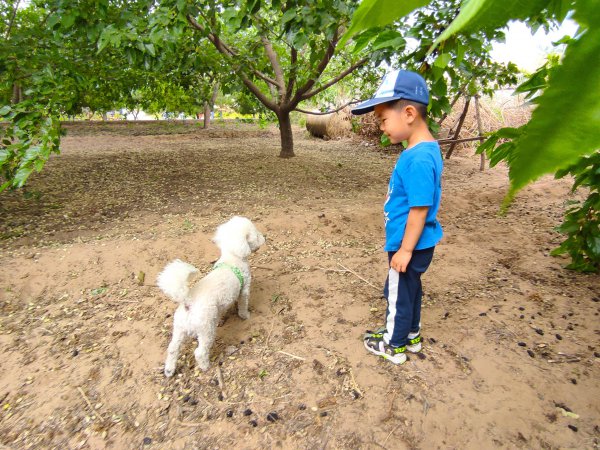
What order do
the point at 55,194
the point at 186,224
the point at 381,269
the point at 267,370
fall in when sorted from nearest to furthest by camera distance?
the point at 267,370 → the point at 381,269 → the point at 186,224 → the point at 55,194

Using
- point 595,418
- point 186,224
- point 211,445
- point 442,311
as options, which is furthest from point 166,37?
point 595,418

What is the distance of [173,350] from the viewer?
7.24ft

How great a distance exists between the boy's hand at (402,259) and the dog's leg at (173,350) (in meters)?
1.31

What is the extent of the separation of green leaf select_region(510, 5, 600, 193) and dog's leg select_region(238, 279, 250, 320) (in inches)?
98.9

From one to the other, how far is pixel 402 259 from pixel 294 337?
1.08 meters

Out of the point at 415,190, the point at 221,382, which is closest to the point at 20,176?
the point at 221,382

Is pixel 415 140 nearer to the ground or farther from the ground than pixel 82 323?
farther from the ground

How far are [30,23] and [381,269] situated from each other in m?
6.72

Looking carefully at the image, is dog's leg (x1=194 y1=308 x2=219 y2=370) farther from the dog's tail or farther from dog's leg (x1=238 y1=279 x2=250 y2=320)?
dog's leg (x1=238 y1=279 x2=250 y2=320)

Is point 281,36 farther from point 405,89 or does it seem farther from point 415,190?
point 415,190

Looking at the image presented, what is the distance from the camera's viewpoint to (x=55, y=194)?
5.48m

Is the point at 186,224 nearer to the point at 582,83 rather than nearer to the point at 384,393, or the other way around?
the point at 384,393

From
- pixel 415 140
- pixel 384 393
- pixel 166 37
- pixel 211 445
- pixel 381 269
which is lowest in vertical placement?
pixel 211 445

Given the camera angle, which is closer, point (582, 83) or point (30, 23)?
point (582, 83)
